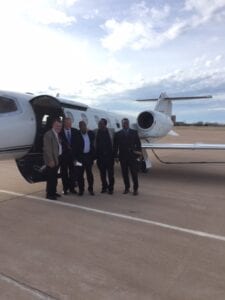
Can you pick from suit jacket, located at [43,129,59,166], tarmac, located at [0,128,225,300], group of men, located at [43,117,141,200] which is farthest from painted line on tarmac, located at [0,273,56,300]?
group of men, located at [43,117,141,200]

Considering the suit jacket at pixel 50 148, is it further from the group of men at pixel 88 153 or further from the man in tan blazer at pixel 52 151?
the group of men at pixel 88 153

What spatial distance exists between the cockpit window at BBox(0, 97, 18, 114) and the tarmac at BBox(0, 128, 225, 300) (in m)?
2.09

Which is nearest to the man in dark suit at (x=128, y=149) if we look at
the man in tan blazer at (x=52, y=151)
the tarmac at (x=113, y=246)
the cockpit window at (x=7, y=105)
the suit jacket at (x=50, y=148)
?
the tarmac at (x=113, y=246)

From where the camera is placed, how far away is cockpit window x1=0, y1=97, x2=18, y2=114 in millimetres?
8414

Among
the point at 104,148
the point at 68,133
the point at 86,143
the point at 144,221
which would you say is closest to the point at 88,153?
the point at 86,143

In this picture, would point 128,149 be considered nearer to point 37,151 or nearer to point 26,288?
point 37,151

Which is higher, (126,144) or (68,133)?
(68,133)

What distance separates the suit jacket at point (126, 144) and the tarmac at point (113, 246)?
104 cm

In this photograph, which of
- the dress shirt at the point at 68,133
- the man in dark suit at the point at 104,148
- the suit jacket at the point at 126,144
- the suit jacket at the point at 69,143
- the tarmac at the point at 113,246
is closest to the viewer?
the tarmac at the point at 113,246

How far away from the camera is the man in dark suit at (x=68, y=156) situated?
28.2ft

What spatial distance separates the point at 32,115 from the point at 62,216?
3.27 metres

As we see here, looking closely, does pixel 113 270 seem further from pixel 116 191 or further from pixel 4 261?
pixel 116 191

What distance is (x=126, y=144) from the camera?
352 inches

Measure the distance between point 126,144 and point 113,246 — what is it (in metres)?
4.00
